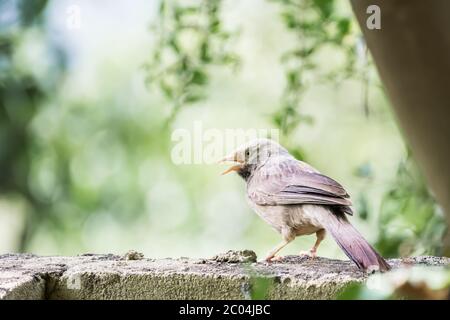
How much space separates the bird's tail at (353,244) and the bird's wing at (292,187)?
0.12ft

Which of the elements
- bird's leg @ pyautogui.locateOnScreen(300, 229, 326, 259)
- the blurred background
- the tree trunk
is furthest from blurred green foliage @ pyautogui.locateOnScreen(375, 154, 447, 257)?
the blurred background

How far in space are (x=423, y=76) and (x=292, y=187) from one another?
1069mm

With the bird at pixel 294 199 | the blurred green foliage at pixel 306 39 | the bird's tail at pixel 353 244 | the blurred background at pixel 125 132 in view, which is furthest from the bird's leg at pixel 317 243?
the blurred background at pixel 125 132

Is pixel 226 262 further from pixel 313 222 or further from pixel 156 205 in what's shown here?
pixel 156 205

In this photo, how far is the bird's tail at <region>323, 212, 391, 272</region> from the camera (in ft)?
5.14

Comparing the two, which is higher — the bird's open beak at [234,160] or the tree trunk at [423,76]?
the bird's open beak at [234,160]

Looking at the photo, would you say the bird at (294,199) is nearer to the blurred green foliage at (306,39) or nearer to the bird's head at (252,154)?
the bird's head at (252,154)

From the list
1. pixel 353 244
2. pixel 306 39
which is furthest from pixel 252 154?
pixel 306 39

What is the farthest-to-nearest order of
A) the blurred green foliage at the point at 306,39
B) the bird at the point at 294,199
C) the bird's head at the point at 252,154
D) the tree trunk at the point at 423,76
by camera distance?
the blurred green foliage at the point at 306,39 → the bird's head at the point at 252,154 → the bird at the point at 294,199 → the tree trunk at the point at 423,76

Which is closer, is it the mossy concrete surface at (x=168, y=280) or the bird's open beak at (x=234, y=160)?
the mossy concrete surface at (x=168, y=280)

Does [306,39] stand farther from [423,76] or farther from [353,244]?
[423,76]

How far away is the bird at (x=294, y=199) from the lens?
1716mm

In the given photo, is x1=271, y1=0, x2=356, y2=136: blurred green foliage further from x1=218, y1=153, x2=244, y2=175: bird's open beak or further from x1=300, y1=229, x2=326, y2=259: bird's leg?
x1=300, y1=229, x2=326, y2=259: bird's leg

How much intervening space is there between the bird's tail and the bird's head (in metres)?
0.31
